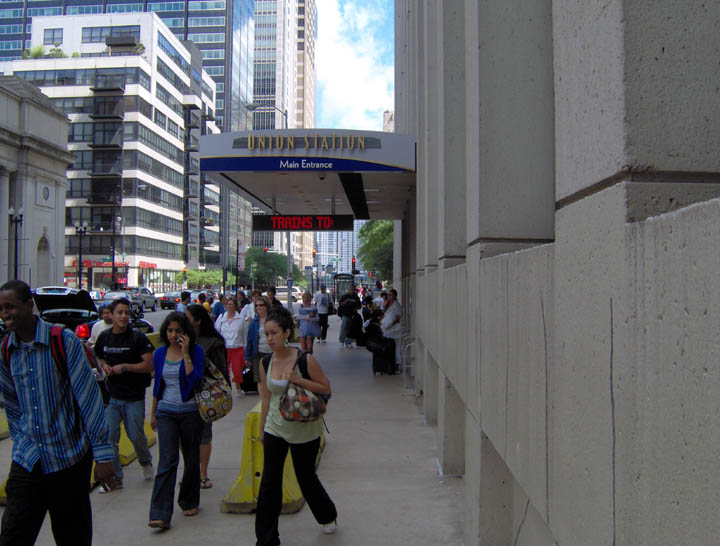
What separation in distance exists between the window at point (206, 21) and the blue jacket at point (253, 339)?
126 m

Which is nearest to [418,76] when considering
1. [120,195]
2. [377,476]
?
[377,476]

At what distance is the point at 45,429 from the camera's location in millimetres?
3791

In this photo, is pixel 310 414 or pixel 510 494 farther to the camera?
pixel 310 414

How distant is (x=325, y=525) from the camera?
17.7 feet

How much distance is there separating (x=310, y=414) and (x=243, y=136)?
9.41 metres

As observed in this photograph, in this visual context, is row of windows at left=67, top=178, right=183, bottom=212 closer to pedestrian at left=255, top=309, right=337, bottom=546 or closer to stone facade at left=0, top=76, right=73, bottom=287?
stone facade at left=0, top=76, right=73, bottom=287

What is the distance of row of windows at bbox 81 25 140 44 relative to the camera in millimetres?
85625

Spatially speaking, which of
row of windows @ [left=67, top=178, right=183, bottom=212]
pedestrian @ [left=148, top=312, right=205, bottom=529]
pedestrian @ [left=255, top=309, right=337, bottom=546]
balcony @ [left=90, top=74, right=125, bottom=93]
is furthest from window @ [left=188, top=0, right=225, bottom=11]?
pedestrian @ [left=255, top=309, right=337, bottom=546]

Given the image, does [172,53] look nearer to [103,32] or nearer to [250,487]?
[103,32]

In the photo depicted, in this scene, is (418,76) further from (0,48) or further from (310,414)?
(0,48)

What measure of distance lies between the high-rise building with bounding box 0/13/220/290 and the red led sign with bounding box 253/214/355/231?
61.2 meters

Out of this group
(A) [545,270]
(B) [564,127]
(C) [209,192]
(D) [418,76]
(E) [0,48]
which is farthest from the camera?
(E) [0,48]

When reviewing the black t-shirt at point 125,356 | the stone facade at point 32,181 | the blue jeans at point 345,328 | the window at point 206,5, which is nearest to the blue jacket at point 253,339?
the black t-shirt at point 125,356

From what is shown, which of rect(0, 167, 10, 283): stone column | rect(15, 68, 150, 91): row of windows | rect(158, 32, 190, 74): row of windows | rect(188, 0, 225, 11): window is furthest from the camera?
rect(188, 0, 225, 11): window
